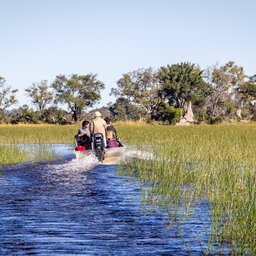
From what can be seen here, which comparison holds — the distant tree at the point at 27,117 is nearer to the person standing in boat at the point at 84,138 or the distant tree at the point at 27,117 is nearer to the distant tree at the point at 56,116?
the distant tree at the point at 56,116

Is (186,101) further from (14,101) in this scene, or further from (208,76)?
(14,101)

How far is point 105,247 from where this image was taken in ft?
30.1

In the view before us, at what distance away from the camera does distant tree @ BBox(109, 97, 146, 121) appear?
8386 cm

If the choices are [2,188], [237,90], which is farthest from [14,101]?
[2,188]

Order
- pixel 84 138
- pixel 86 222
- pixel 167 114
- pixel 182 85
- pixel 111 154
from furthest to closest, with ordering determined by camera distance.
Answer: pixel 182 85, pixel 167 114, pixel 84 138, pixel 111 154, pixel 86 222

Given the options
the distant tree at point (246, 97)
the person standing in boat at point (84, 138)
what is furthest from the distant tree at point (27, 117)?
the person standing in boat at point (84, 138)

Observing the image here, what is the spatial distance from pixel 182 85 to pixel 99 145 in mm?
56661

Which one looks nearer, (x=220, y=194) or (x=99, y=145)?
(x=220, y=194)

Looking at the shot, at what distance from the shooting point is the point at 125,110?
284 ft

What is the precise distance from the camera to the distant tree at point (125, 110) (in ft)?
275

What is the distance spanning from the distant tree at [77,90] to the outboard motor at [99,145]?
2272 inches

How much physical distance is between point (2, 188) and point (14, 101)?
69.2 metres

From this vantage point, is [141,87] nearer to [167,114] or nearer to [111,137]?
[167,114]

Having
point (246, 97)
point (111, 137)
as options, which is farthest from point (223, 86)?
point (111, 137)
